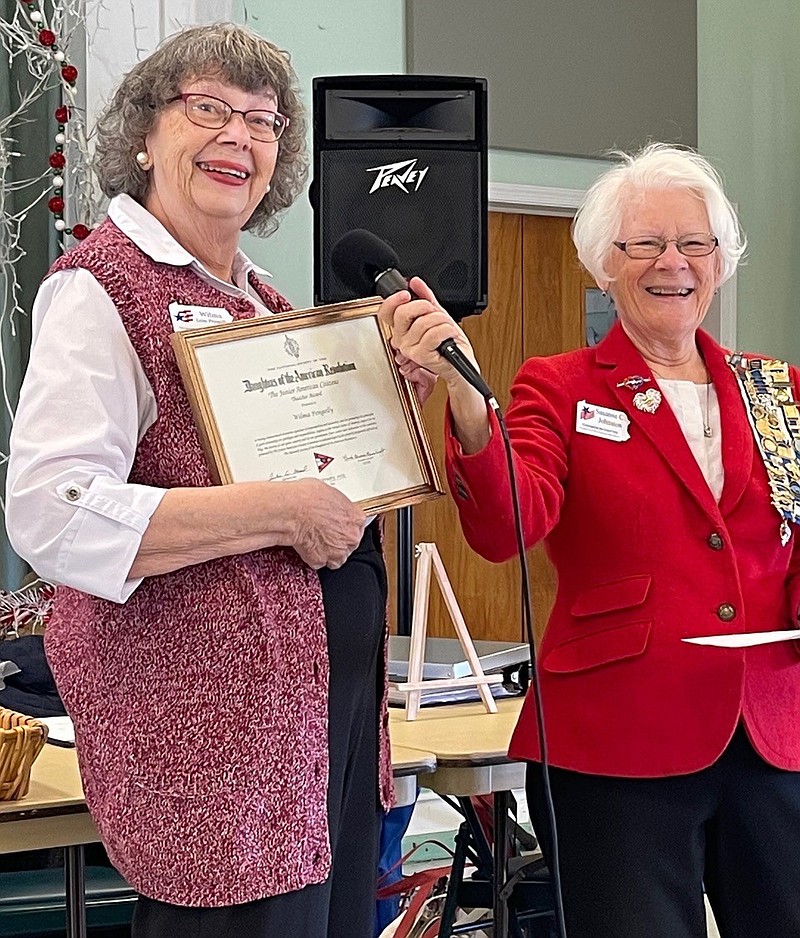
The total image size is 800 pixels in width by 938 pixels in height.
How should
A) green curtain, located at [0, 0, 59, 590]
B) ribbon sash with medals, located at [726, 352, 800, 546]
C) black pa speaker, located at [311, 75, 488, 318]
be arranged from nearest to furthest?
ribbon sash with medals, located at [726, 352, 800, 546] → black pa speaker, located at [311, 75, 488, 318] → green curtain, located at [0, 0, 59, 590]

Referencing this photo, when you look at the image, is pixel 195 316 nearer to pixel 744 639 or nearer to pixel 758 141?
pixel 744 639

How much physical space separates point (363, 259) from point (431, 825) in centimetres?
348

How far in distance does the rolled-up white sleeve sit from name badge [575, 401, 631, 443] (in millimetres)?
691

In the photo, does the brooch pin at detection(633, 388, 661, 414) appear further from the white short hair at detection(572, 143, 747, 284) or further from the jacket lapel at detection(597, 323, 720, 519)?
Result: the white short hair at detection(572, 143, 747, 284)

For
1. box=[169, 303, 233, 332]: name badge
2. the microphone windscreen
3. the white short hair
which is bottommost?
box=[169, 303, 233, 332]: name badge

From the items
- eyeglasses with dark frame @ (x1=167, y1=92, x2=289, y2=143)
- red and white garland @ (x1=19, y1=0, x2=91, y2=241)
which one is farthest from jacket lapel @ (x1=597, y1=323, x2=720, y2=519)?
red and white garland @ (x1=19, y1=0, x2=91, y2=241)

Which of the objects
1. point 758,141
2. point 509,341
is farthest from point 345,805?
point 758,141

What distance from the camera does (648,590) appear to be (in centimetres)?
177

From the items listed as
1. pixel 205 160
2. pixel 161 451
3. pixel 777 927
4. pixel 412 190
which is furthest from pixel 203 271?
pixel 412 190

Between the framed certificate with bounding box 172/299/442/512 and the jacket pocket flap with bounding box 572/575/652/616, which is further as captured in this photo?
the jacket pocket flap with bounding box 572/575/652/616

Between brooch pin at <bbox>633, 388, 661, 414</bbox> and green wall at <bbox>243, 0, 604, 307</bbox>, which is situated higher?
green wall at <bbox>243, 0, 604, 307</bbox>

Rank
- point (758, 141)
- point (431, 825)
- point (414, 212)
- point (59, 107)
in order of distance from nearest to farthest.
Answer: point (414, 212) < point (59, 107) < point (431, 825) < point (758, 141)

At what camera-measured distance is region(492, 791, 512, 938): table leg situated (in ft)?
7.59

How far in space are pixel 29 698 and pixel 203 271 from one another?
4.25 ft
